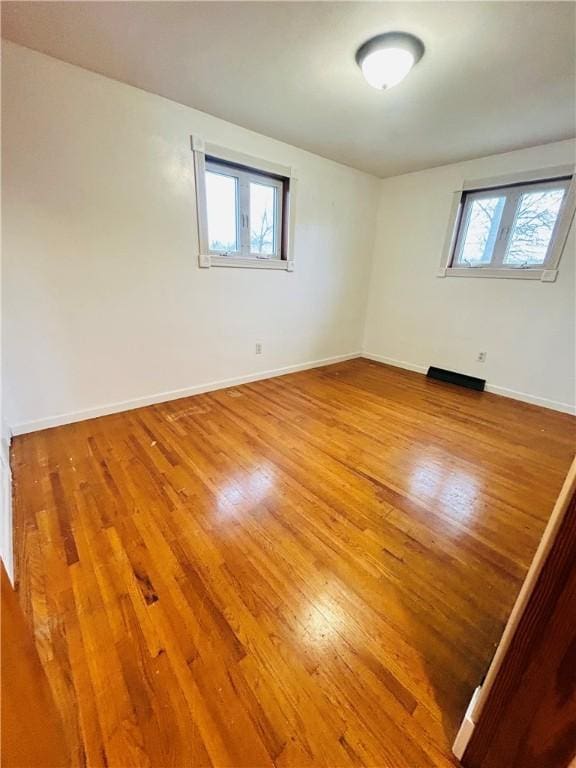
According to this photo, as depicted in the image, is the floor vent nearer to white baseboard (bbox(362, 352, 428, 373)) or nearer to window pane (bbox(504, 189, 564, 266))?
white baseboard (bbox(362, 352, 428, 373))

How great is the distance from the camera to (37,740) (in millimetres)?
605

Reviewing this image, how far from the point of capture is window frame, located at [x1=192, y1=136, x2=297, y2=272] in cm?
269

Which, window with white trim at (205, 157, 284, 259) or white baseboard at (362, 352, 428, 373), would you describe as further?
white baseboard at (362, 352, 428, 373)

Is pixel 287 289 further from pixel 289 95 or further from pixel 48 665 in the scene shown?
pixel 48 665

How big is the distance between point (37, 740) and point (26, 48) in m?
3.14

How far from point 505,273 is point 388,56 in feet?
8.21

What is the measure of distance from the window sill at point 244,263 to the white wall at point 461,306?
5.54ft

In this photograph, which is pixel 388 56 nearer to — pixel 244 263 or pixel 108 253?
pixel 244 263

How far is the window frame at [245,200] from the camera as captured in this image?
269cm

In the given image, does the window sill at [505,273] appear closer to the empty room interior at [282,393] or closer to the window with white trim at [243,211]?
the empty room interior at [282,393]

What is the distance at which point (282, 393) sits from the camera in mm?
3326

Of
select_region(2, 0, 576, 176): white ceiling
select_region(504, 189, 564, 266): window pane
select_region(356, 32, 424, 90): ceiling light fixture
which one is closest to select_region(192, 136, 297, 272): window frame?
select_region(2, 0, 576, 176): white ceiling

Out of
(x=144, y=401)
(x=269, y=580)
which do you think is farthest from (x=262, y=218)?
(x=269, y=580)

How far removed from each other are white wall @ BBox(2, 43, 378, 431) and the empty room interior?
2cm
